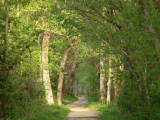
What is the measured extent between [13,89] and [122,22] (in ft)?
16.0

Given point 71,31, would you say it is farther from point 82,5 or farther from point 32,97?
point 32,97

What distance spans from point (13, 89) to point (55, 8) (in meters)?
4.46

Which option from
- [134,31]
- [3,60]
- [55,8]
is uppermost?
[55,8]

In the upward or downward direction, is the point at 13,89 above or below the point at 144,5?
below

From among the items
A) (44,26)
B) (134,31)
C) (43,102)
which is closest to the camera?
(134,31)

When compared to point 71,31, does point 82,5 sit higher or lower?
higher

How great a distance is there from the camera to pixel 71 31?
35.8 feet

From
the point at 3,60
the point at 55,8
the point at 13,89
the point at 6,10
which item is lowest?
the point at 13,89

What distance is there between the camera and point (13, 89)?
27.7 ft

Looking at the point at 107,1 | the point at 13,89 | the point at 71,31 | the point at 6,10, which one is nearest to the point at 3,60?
the point at 13,89

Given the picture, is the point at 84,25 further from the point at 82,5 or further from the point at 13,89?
the point at 13,89

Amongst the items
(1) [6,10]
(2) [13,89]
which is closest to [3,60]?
(2) [13,89]

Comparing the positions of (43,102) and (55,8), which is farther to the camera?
(43,102)

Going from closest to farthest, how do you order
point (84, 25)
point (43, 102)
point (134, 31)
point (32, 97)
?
point (134, 31), point (84, 25), point (32, 97), point (43, 102)
